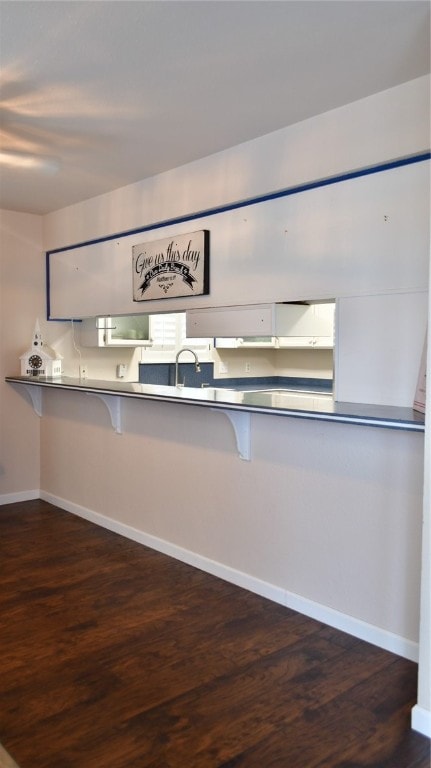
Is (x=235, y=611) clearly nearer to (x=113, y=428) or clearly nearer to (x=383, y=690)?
(x=383, y=690)

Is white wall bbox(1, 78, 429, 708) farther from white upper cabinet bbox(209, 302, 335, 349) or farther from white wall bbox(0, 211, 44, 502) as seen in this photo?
white wall bbox(0, 211, 44, 502)

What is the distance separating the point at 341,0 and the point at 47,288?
11.4ft

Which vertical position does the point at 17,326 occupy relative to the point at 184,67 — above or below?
below

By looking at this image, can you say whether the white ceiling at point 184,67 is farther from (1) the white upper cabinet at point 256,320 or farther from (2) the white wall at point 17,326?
(2) the white wall at point 17,326

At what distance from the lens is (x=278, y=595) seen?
116 inches

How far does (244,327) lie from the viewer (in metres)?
3.04

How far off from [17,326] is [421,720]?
3847 mm

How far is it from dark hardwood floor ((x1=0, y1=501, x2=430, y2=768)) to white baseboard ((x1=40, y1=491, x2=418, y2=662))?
0.04 m

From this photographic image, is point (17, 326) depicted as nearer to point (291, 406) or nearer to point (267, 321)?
point (267, 321)

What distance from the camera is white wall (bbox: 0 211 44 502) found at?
4.65 m

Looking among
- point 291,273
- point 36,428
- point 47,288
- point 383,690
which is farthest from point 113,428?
point 383,690

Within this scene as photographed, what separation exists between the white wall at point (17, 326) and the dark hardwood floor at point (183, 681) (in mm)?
1599

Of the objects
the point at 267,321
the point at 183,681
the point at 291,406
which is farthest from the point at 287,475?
the point at 183,681

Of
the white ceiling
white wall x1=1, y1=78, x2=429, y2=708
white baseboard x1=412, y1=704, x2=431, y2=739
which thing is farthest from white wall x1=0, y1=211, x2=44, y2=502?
white baseboard x1=412, y1=704, x2=431, y2=739
